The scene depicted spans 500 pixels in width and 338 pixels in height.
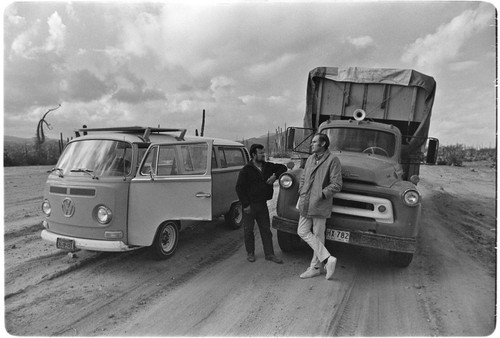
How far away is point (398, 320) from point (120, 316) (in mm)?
2839

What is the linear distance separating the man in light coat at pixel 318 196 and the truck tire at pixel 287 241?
2.49ft

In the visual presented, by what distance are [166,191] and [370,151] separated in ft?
10.9

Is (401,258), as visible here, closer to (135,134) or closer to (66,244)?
(135,134)

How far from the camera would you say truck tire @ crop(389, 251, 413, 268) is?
179 inches

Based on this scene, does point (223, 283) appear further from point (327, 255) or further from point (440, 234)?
point (440, 234)

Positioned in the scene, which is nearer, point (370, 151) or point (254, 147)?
point (254, 147)

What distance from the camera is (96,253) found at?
5168mm

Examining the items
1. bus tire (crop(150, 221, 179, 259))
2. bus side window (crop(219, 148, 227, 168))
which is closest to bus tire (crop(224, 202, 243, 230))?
bus side window (crop(219, 148, 227, 168))

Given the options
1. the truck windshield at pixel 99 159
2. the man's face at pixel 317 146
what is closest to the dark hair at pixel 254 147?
the man's face at pixel 317 146

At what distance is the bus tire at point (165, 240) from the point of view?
481 centimetres

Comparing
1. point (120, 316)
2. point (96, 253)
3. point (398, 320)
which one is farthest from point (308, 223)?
point (96, 253)

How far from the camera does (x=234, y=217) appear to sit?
682 centimetres

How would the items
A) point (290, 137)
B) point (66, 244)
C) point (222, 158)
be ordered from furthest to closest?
point (222, 158) < point (290, 137) < point (66, 244)

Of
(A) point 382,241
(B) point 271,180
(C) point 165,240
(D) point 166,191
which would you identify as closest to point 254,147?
(B) point 271,180
